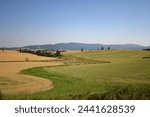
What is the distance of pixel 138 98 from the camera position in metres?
7.33

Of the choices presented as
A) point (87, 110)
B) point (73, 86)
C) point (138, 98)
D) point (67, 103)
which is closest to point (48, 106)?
point (67, 103)

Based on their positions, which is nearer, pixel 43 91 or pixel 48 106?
pixel 48 106

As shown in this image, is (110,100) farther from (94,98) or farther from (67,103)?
(67,103)

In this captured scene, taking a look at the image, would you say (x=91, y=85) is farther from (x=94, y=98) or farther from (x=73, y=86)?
(x=94, y=98)

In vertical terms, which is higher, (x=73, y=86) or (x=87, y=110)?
(x=87, y=110)

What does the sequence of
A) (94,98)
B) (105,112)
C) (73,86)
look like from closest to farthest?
(105,112) → (94,98) → (73,86)

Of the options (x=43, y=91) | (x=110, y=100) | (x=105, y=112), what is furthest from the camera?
(x=43, y=91)

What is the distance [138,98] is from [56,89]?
368 inches

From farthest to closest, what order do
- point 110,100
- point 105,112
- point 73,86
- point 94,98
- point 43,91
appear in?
point 73,86 → point 43,91 → point 94,98 → point 110,100 → point 105,112

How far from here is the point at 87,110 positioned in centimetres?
656

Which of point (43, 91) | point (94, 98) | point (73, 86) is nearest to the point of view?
point (94, 98)

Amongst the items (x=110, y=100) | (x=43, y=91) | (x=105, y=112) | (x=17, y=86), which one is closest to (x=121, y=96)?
(x=110, y=100)

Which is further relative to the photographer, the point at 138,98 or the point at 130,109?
the point at 138,98

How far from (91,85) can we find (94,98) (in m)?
9.28
